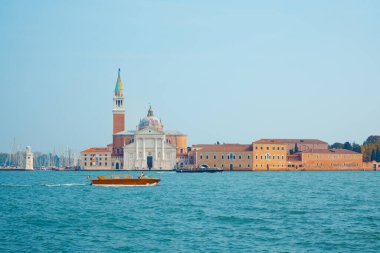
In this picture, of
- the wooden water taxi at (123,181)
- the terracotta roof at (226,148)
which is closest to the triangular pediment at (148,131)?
the terracotta roof at (226,148)

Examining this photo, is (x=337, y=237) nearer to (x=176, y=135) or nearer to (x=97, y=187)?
(x=97, y=187)

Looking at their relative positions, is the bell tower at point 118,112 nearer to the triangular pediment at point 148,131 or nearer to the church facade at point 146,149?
the church facade at point 146,149

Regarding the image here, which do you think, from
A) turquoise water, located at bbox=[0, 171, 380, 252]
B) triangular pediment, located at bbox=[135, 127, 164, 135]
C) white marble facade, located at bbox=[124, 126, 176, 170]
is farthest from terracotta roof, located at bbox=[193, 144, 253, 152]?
turquoise water, located at bbox=[0, 171, 380, 252]

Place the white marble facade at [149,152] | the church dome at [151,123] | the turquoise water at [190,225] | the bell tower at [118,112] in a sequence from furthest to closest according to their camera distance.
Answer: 1. the bell tower at [118,112]
2. the church dome at [151,123]
3. the white marble facade at [149,152]
4. the turquoise water at [190,225]

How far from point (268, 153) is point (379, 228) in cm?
8946

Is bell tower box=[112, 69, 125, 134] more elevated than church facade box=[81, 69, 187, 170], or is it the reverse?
bell tower box=[112, 69, 125, 134]

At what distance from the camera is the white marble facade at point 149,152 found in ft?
372

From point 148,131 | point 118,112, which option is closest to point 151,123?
point 148,131

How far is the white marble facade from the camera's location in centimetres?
11331

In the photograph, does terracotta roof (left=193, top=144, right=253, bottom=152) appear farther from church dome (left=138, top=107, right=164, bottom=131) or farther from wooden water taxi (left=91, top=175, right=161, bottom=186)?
wooden water taxi (left=91, top=175, right=161, bottom=186)

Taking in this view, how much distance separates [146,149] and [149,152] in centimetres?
64

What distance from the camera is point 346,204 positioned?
1367 inches

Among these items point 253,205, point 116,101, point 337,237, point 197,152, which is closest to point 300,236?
point 337,237

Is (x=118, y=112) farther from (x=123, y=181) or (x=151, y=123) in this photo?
(x=123, y=181)
